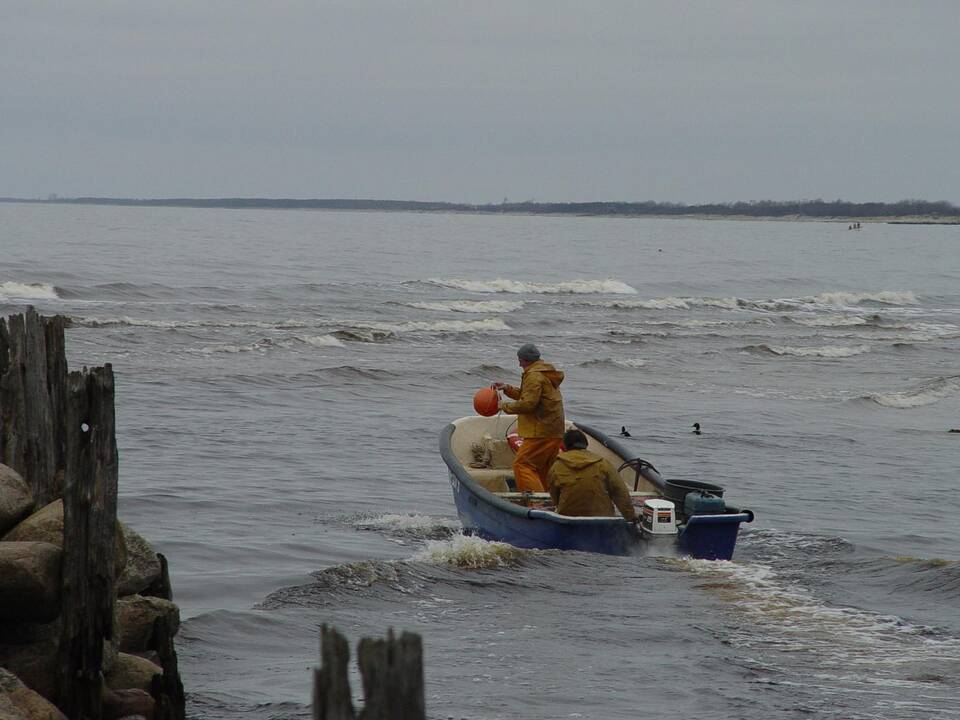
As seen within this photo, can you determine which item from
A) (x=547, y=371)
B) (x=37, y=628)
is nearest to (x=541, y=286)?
(x=547, y=371)

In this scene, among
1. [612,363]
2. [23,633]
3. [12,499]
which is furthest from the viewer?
[612,363]

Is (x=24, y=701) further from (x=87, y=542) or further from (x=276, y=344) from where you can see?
(x=276, y=344)

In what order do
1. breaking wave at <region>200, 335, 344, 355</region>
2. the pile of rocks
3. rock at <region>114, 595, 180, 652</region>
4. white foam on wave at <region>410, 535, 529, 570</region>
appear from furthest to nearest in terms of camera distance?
breaking wave at <region>200, 335, 344, 355</region> → white foam on wave at <region>410, 535, 529, 570</region> → rock at <region>114, 595, 180, 652</region> → the pile of rocks

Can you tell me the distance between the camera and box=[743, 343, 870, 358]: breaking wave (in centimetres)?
3381

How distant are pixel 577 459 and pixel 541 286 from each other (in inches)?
1692

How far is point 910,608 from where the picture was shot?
33.9 ft

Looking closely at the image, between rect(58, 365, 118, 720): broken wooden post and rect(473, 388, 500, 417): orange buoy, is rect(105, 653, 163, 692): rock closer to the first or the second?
rect(58, 365, 118, 720): broken wooden post

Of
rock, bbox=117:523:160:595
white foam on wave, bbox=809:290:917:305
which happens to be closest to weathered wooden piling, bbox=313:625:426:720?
rock, bbox=117:523:160:595

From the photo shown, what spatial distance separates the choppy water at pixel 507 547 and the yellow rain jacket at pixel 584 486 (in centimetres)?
50

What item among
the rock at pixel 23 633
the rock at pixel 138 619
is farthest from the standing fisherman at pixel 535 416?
the rock at pixel 23 633

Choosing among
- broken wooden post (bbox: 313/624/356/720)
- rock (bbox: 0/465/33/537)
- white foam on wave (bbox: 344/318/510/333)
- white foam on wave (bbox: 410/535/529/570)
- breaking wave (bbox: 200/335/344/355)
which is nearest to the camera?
broken wooden post (bbox: 313/624/356/720)

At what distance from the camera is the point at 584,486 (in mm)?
11406

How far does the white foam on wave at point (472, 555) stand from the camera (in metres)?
11.2

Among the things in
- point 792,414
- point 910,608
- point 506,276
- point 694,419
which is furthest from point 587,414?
point 506,276
